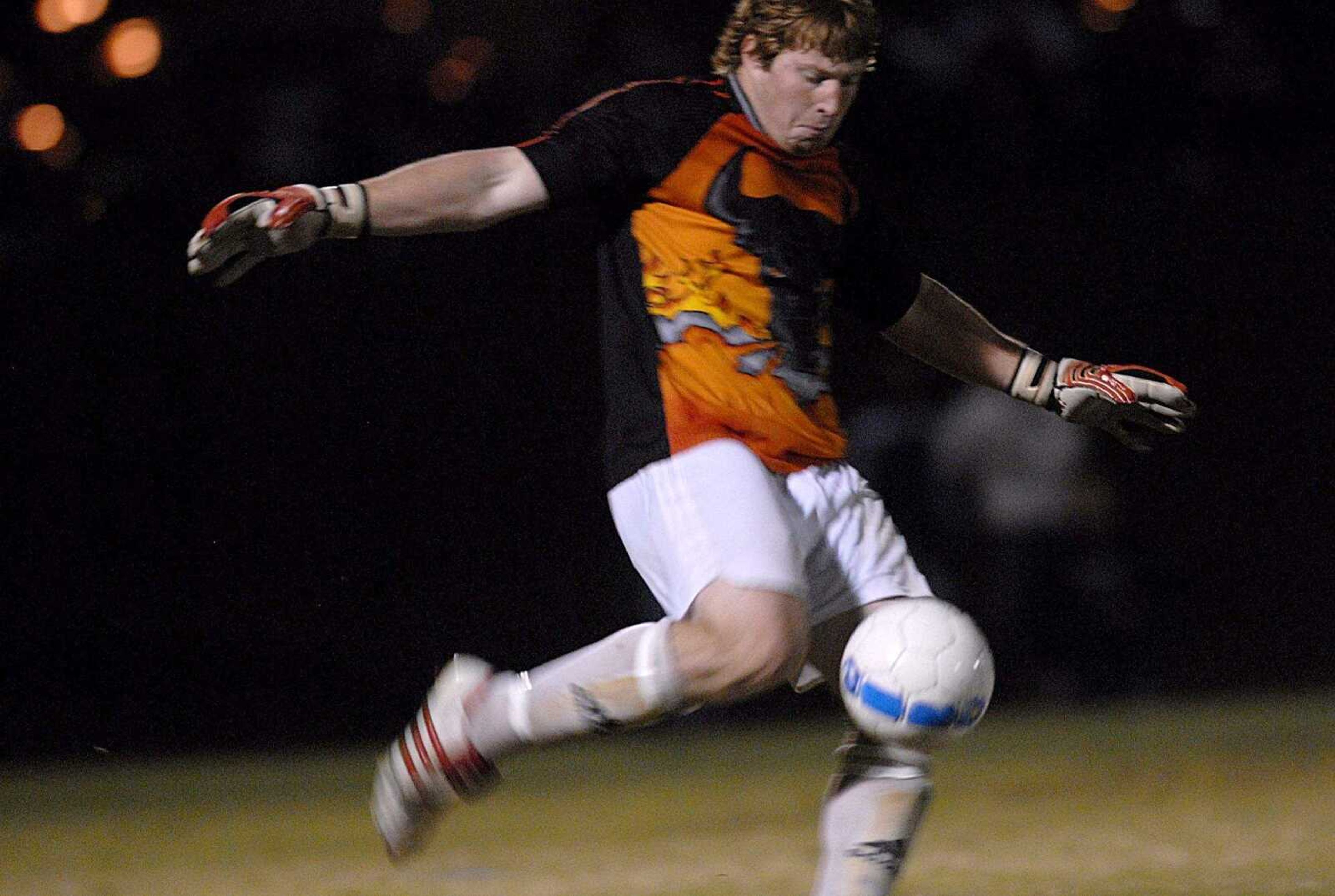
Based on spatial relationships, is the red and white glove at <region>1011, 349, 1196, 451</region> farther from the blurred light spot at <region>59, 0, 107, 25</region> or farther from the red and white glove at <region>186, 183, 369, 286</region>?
the blurred light spot at <region>59, 0, 107, 25</region>

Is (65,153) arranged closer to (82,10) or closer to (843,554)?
(82,10)

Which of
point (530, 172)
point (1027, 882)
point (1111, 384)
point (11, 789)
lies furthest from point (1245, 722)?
point (530, 172)

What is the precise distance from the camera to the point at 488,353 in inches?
339

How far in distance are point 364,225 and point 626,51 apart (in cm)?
578

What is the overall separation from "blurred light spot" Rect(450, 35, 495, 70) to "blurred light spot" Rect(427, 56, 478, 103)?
27 millimetres

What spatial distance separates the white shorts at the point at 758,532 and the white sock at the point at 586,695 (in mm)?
141

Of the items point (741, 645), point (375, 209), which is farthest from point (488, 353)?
point (741, 645)

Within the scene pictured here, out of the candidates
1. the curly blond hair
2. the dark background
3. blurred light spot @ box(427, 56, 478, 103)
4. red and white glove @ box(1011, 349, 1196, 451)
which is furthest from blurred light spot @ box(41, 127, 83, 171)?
red and white glove @ box(1011, 349, 1196, 451)

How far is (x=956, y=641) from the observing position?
10.9 ft

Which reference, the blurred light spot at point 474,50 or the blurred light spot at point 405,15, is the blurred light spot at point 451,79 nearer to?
the blurred light spot at point 474,50

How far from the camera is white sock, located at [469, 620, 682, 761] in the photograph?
3289mm

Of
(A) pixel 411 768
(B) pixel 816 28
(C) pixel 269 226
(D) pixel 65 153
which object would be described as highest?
Result: (B) pixel 816 28

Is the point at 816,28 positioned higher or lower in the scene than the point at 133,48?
higher

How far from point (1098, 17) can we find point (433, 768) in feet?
24.5
